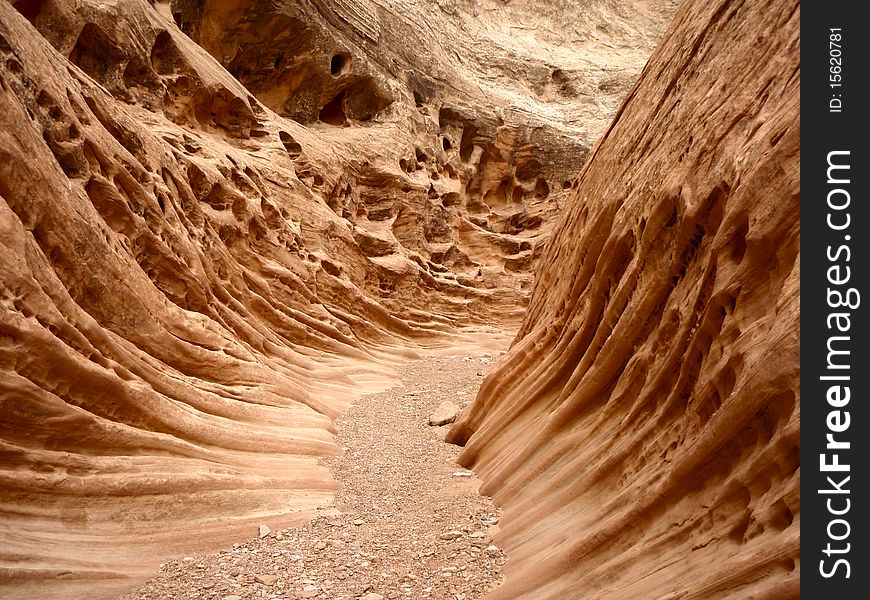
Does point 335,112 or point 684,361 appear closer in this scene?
point 684,361

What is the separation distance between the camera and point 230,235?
25.9ft

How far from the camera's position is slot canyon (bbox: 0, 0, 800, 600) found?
2295mm

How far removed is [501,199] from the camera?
17.6 metres

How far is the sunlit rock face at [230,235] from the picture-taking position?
3.36m

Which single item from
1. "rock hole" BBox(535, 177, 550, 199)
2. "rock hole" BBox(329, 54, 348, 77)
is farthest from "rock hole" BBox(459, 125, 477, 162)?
"rock hole" BBox(329, 54, 348, 77)

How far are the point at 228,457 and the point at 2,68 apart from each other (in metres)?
3.59

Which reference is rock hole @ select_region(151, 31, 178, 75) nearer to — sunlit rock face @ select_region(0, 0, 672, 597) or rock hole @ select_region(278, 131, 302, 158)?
sunlit rock face @ select_region(0, 0, 672, 597)

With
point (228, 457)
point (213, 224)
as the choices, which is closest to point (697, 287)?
point (228, 457)

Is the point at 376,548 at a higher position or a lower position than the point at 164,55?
lower

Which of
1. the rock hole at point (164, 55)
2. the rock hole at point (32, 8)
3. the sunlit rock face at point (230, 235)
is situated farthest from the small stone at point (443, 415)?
the rock hole at point (32, 8)

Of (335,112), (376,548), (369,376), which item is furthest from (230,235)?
(335,112)
